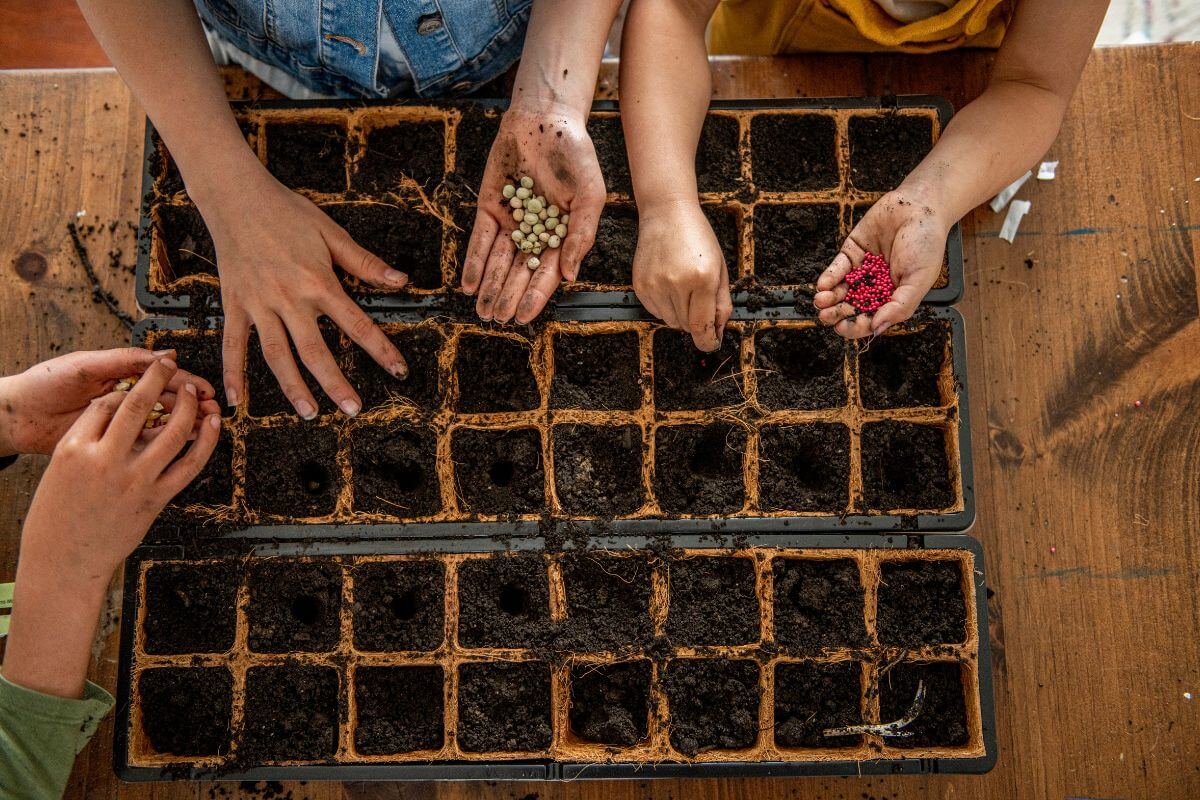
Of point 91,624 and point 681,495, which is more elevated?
point 681,495

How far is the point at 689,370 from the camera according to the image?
129 centimetres

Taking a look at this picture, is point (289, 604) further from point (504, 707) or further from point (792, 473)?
point (792, 473)

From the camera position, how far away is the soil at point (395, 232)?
4.20 feet

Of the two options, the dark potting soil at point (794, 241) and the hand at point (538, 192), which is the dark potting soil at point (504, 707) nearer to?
the hand at point (538, 192)

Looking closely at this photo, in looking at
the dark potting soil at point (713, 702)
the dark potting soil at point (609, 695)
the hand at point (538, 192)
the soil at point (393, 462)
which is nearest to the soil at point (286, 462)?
the soil at point (393, 462)

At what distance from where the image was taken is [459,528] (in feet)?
4.04

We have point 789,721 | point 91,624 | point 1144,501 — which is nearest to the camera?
point 91,624

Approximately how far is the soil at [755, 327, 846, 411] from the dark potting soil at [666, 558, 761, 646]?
0.26 metres

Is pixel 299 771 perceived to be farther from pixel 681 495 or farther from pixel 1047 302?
pixel 1047 302

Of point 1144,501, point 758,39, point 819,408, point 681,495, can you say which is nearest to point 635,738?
point 681,495

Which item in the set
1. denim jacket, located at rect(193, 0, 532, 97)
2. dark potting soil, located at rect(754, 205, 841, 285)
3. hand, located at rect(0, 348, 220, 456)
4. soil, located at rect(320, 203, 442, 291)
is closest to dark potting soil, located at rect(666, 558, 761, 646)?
dark potting soil, located at rect(754, 205, 841, 285)

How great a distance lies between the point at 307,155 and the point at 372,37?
233 mm

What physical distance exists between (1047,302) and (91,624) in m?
1.57

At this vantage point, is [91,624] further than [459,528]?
No
